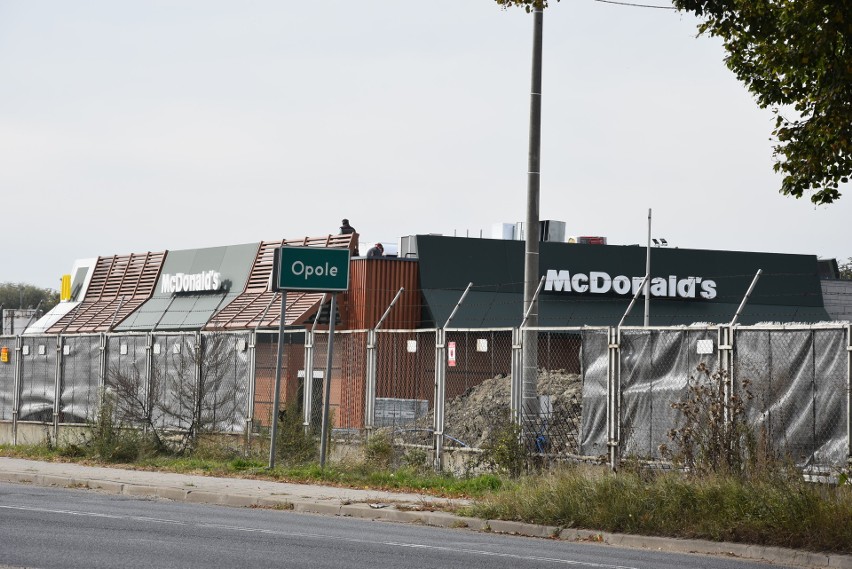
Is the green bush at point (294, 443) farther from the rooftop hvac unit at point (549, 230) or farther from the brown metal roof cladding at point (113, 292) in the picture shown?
the rooftop hvac unit at point (549, 230)

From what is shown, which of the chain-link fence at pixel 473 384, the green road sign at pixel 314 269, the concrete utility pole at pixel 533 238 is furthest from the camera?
the green road sign at pixel 314 269

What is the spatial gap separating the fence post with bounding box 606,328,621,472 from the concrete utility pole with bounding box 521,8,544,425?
3.94 feet

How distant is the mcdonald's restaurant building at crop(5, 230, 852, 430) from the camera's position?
36.8 m

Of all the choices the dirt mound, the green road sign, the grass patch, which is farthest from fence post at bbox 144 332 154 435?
the grass patch

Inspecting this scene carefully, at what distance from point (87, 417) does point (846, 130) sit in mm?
19010

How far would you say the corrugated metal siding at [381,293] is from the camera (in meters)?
36.7

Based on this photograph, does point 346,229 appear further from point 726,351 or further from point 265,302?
point 726,351

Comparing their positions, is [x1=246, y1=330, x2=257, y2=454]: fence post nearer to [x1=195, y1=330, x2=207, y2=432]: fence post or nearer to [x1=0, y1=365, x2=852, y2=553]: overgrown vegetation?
[x1=195, y1=330, x2=207, y2=432]: fence post

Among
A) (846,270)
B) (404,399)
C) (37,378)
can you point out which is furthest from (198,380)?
(846,270)

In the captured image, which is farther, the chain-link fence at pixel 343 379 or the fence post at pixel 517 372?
the chain-link fence at pixel 343 379

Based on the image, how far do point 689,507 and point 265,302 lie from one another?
25.0 metres

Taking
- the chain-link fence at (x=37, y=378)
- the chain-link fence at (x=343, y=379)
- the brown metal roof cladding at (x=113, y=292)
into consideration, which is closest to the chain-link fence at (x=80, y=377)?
the chain-link fence at (x=37, y=378)

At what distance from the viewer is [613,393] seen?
1830cm

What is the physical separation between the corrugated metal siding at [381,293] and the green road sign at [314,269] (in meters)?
15.9
